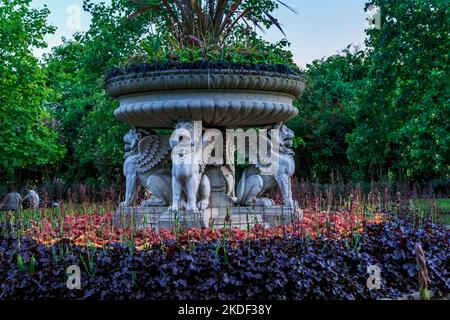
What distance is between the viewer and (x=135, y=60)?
7383 millimetres

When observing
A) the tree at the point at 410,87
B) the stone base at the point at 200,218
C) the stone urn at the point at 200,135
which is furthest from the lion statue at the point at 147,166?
the tree at the point at 410,87

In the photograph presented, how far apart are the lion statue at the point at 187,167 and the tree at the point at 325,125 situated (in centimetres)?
1510

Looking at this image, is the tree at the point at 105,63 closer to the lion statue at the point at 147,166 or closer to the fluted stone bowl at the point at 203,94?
the lion statue at the point at 147,166

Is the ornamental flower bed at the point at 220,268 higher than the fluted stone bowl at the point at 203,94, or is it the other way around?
the fluted stone bowl at the point at 203,94

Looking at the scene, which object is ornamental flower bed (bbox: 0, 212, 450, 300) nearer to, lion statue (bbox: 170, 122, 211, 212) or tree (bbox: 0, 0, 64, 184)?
lion statue (bbox: 170, 122, 211, 212)

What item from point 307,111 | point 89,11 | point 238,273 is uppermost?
point 89,11

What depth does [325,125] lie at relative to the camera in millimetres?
22625

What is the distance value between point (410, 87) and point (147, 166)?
10.9 metres

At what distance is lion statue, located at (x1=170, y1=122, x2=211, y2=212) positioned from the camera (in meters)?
7.00

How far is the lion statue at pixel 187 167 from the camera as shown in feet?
23.0
